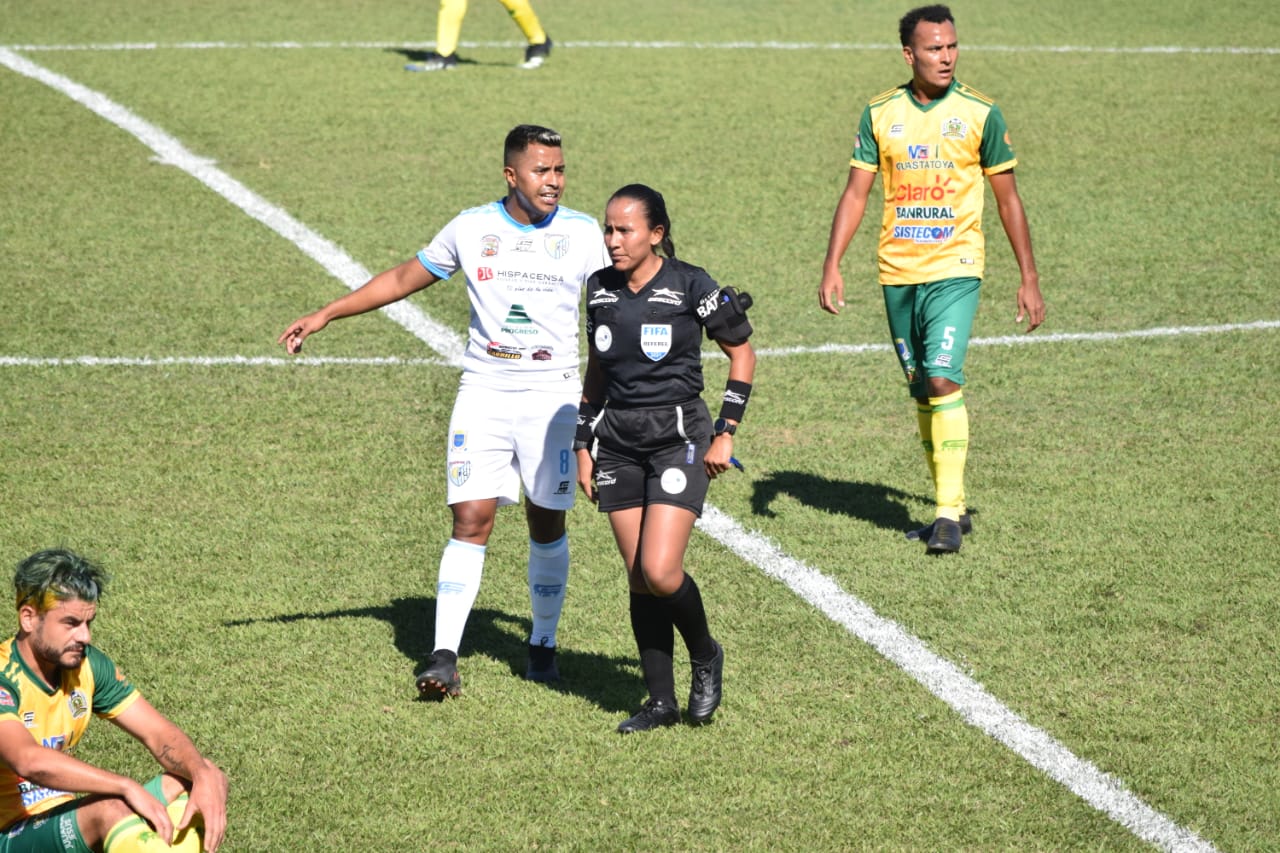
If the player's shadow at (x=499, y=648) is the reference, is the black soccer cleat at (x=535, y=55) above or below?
above

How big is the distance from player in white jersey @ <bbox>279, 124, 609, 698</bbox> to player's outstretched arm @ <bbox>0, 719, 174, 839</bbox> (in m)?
2.13

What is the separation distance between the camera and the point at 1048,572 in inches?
321

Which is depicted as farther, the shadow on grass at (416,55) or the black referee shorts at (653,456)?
the shadow on grass at (416,55)

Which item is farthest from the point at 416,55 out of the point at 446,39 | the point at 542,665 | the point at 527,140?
the point at 542,665

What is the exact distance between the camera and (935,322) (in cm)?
A: 860

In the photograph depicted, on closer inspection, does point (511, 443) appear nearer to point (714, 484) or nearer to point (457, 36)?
point (714, 484)

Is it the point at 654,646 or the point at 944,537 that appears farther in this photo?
the point at 944,537

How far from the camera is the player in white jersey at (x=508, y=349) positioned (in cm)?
693

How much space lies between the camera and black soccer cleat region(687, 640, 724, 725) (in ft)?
21.7

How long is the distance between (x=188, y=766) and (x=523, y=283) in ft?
8.48

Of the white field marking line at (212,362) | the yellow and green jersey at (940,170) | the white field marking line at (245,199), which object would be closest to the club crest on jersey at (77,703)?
the yellow and green jersey at (940,170)

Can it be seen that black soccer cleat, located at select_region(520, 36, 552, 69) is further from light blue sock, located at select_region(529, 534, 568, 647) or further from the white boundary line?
light blue sock, located at select_region(529, 534, 568, 647)

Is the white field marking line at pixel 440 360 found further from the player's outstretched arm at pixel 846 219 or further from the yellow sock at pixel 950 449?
the yellow sock at pixel 950 449

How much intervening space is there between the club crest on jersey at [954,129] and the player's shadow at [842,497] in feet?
6.57
